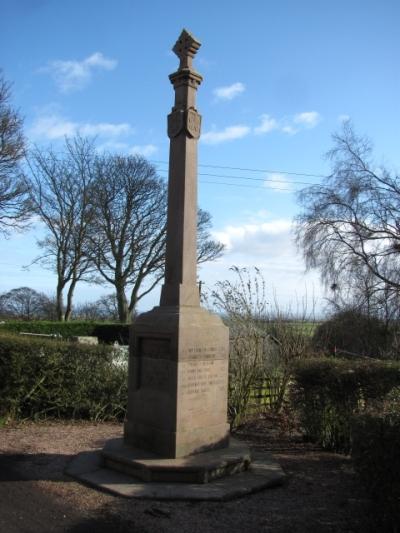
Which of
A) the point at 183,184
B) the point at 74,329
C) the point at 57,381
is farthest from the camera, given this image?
the point at 74,329

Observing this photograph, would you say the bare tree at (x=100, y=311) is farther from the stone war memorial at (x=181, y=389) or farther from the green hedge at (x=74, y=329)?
the stone war memorial at (x=181, y=389)

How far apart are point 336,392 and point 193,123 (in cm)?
409

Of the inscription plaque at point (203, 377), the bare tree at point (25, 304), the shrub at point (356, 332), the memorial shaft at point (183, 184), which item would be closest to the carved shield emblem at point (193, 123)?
the memorial shaft at point (183, 184)

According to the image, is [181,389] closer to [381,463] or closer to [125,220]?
[381,463]

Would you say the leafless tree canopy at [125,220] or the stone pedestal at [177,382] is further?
the leafless tree canopy at [125,220]

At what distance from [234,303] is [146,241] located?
20847 mm

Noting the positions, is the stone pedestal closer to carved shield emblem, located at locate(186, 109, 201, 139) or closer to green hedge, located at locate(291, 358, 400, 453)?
green hedge, located at locate(291, 358, 400, 453)

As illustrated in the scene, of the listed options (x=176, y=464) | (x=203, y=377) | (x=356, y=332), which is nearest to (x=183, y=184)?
(x=203, y=377)

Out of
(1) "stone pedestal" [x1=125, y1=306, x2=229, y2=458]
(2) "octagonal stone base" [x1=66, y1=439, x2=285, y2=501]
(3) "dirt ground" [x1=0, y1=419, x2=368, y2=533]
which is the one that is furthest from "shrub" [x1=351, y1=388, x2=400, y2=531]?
(1) "stone pedestal" [x1=125, y1=306, x2=229, y2=458]

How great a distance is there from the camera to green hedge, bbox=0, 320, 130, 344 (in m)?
23.4

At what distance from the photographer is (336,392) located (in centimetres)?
703

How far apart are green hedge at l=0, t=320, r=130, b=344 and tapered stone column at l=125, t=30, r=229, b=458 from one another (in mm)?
17643

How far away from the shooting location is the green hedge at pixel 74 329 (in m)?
23.4

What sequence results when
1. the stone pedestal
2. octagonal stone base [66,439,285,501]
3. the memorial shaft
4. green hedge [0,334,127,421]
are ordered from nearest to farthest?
1. octagonal stone base [66,439,285,501]
2. the stone pedestal
3. the memorial shaft
4. green hedge [0,334,127,421]
